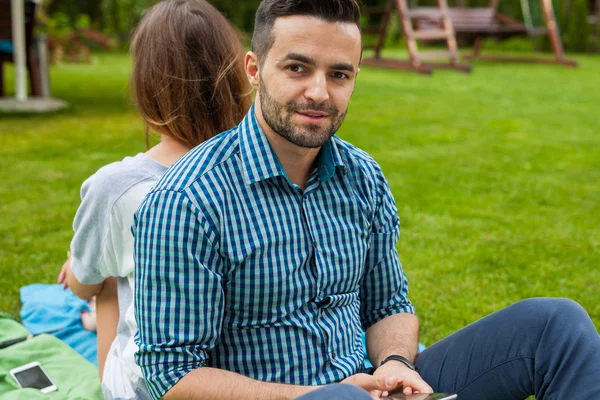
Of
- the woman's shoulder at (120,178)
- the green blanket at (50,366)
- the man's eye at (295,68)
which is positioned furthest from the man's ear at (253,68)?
the green blanket at (50,366)

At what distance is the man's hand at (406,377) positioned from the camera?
6.00 feet

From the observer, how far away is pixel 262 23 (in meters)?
1.80

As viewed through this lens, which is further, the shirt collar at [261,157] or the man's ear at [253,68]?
the man's ear at [253,68]

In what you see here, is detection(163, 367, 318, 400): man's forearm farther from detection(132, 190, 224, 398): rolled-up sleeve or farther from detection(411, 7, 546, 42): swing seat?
detection(411, 7, 546, 42): swing seat

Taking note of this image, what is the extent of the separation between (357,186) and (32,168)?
4.48 meters

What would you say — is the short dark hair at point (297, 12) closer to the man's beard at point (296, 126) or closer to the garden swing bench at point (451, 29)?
the man's beard at point (296, 126)

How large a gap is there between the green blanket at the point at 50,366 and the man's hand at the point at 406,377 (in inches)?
45.8

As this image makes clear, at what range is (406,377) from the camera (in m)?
1.84

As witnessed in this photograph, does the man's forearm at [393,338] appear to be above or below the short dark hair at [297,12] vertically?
below

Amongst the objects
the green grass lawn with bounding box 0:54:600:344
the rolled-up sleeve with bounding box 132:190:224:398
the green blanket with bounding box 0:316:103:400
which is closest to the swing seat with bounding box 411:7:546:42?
the green grass lawn with bounding box 0:54:600:344

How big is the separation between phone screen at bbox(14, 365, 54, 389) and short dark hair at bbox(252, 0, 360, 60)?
5.09ft

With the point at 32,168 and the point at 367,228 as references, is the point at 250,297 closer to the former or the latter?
the point at 367,228

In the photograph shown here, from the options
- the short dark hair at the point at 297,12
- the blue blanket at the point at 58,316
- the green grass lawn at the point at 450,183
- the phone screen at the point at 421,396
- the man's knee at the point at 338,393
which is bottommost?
the green grass lawn at the point at 450,183

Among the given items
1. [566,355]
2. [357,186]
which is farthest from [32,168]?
[566,355]
